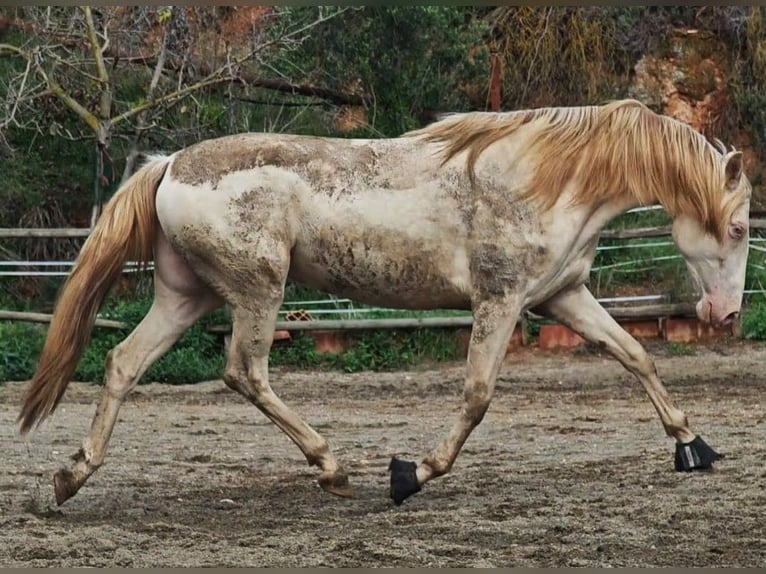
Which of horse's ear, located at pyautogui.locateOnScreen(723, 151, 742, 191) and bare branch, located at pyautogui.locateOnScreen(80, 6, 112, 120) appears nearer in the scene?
horse's ear, located at pyautogui.locateOnScreen(723, 151, 742, 191)

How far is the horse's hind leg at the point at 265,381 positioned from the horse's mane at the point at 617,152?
100 centimetres

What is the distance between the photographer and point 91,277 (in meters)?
5.83

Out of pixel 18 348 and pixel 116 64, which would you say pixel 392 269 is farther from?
pixel 116 64

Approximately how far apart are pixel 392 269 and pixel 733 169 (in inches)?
57.1

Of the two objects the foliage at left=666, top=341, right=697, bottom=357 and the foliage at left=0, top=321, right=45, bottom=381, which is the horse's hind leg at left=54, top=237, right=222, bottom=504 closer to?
the foliage at left=0, top=321, right=45, bottom=381

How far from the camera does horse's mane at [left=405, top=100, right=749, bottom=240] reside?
18.7 ft

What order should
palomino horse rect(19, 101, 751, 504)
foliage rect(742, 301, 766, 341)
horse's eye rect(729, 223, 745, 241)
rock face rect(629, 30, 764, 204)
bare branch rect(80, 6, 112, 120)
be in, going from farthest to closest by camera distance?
Answer: rock face rect(629, 30, 764, 204) → bare branch rect(80, 6, 112, 120) → foliage rect(742, 301, 766, 341) → horse's eye rect(729, 223, 745, 241) → palomino horse rect(19, 101, 751, 504)

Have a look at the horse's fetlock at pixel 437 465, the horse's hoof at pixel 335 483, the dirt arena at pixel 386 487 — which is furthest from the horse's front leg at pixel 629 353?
the horse's hoof at pixel 335 483

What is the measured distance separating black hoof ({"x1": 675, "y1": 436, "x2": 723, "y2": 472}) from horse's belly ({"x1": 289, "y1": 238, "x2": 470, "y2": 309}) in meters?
1.12

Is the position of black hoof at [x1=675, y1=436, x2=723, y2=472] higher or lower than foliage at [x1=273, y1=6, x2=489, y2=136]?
lower

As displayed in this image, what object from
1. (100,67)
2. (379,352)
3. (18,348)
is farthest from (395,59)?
(18,348)

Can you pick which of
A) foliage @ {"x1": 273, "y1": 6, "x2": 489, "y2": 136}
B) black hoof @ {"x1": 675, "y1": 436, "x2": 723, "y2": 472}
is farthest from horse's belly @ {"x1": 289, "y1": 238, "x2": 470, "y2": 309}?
foliage @ {"x1": 273, "y1": 6, "x2": 489, "y2": 136}

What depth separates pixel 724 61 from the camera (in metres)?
15.7

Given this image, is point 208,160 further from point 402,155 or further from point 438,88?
point 438,88
